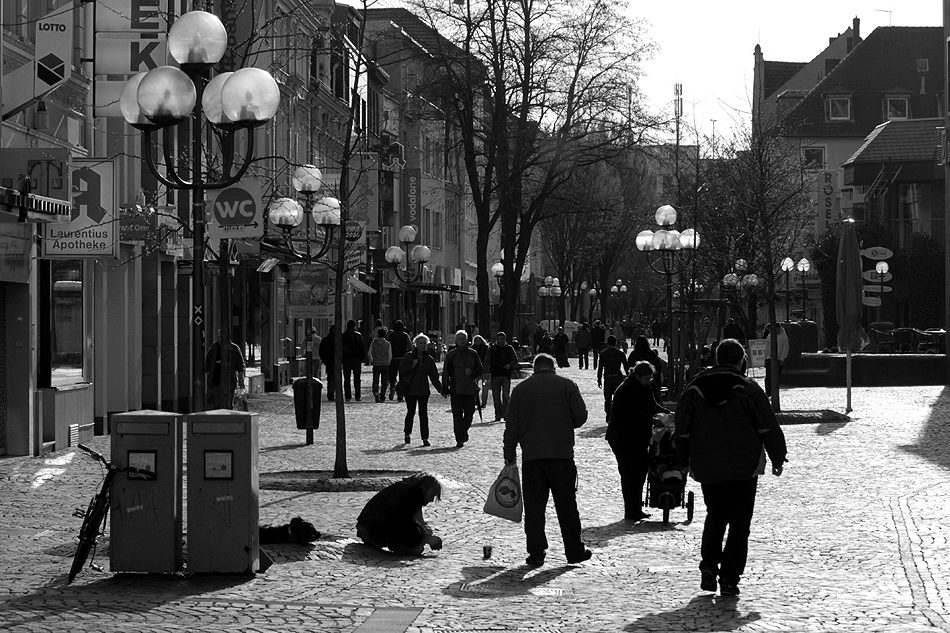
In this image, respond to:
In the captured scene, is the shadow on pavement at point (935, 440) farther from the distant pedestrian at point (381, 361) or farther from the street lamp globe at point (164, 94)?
the distant pedestrian at point (381, 361)

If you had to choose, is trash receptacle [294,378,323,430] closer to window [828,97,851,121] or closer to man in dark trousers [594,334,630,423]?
man in dark trousers [594,334,630,423]

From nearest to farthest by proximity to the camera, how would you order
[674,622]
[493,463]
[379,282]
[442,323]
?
[674,622] < [493,463] < [379,282] < [442,323]

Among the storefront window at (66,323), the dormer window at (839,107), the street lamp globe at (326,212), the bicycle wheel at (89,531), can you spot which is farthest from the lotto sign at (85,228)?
the dormer window at (839,107)

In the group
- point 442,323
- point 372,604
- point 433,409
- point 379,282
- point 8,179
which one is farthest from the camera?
point 442,323

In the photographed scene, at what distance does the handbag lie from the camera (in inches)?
480

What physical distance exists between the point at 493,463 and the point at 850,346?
36.9ft

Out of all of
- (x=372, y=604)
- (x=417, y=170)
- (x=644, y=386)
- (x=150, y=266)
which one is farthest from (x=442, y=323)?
(x=372, y=604)

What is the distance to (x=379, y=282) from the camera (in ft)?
199

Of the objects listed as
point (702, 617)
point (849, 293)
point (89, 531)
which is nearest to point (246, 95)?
point (89, 531)

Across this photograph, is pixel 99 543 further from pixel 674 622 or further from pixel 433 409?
pixel 433 409

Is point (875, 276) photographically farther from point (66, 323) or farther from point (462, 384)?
point (66, 323)

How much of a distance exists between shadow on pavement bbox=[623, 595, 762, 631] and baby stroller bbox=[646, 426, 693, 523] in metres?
4.32

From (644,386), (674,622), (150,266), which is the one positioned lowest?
(674,622)

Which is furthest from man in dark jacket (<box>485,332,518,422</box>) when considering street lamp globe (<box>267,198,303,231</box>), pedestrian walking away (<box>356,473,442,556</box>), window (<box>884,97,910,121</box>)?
window (<box>884,97,910,121</box>)
